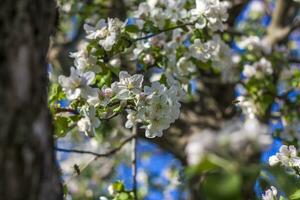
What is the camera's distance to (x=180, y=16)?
2734 millimetres

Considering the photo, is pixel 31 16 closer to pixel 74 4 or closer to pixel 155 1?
pixel 155 1

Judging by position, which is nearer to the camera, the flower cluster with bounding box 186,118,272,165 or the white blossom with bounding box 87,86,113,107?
the flower cluster with bounding box 186,118,272,165

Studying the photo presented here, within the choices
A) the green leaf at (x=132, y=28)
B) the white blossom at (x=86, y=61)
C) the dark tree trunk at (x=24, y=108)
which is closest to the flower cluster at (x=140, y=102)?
the white blossom at (x=86, y=61)

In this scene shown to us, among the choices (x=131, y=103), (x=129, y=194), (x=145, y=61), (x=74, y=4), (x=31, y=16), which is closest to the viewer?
(x=31, y=16)

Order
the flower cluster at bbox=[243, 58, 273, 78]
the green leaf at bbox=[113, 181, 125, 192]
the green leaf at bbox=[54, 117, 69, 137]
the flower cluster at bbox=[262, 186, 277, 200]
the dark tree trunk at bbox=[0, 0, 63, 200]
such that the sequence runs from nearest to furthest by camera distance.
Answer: the dark tree trunk at bbox=[0, 0, 63, 200]
the flower cluster at bbox=[262, 186, 277, 200]
the green leaf at bbox=[54, 117, 69, 137]
the green leaf at bbox=[113, 181, 125, 192]
the flower cluster at bbox=[243, 58, 273, 78]

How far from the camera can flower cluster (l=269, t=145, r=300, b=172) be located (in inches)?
77.7

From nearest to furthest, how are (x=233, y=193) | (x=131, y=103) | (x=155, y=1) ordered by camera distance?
(x=233, y=193) < (x=131, y=103) < (x=155, y=1)

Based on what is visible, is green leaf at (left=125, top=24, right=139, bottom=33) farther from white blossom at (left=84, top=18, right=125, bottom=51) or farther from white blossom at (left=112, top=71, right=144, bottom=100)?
white blossom at (left=112, top=71, right=144, bottom=100)

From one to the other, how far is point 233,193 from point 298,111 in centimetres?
287

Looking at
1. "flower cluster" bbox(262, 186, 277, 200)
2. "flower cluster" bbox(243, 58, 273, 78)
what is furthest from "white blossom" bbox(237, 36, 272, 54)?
"flower cluster" bbox(262, 186, 277, 200)

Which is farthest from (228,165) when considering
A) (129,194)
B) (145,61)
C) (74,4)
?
(74,4)

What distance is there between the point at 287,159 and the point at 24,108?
120cm

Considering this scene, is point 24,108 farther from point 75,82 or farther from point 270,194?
point 270,194

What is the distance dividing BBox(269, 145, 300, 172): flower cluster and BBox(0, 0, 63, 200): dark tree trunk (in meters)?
1.05
